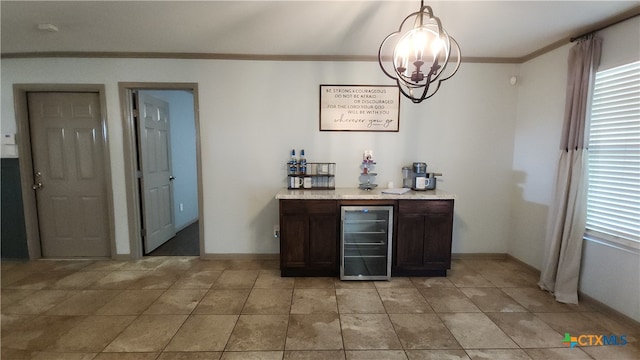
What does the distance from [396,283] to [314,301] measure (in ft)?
3.13

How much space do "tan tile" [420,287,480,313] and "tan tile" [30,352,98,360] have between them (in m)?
2.70

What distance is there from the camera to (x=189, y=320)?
2.28 metres

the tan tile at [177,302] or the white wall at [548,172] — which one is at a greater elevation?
the white wall at [548,172]

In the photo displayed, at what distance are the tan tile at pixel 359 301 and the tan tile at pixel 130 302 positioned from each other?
1789mm

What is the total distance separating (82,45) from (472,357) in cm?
468

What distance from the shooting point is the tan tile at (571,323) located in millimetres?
2156

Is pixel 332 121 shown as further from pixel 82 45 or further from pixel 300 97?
pixel 82 45

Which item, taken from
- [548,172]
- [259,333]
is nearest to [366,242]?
[259,333]

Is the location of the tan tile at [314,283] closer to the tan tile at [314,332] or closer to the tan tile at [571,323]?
the tan tile at [314,332]

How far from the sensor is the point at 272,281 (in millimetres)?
2963

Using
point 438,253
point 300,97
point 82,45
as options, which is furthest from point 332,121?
point 82,45

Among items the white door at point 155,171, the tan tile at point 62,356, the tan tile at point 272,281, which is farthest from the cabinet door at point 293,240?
the white door at point 155,171

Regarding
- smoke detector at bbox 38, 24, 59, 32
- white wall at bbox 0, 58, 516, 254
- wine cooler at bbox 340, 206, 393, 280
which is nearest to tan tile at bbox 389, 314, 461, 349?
wine cooler at bbox 340, 206, 393, 280

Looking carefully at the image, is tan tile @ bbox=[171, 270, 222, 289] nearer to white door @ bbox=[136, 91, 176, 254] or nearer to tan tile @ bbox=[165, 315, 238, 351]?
tan tile @ bbox=[165, 315, 238, 351]
